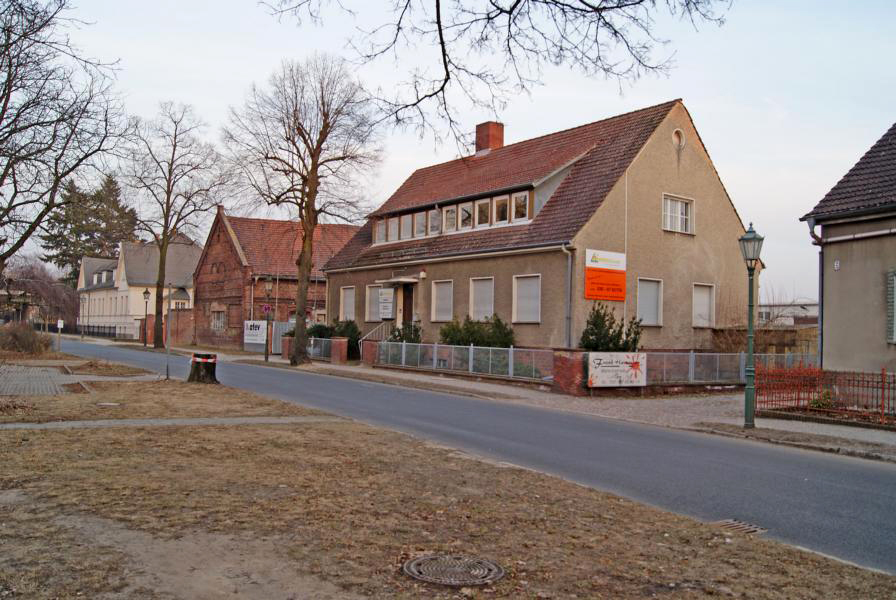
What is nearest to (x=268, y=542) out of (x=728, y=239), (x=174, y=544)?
(x=174, y=544)

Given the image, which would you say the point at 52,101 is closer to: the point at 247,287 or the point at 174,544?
the point at 174,544

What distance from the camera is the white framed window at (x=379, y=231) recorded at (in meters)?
37.7

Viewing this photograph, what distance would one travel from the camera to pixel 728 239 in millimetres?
31344

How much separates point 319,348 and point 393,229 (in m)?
6.50

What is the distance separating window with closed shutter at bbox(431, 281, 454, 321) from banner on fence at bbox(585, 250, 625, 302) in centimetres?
673

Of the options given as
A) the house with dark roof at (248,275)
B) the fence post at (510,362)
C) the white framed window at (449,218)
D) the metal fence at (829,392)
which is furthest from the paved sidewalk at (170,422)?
the house with dark roof at (248,275)

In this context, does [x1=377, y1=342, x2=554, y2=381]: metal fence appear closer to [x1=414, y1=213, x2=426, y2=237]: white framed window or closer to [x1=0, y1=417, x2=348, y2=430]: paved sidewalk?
[x1=414, y1=213, x2=426, y2=237]: white framed window

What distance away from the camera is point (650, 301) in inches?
1122

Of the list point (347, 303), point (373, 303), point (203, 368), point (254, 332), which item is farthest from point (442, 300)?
point (254, 332)

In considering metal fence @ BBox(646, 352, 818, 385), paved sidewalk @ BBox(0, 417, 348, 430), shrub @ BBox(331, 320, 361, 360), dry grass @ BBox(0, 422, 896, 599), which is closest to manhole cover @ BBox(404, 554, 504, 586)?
dry grass @ BBox(0, 422, 896, 599)

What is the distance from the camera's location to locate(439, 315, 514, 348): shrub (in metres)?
26.9

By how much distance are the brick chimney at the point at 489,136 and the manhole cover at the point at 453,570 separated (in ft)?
106

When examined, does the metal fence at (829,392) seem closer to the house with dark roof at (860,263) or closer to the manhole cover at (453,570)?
the house with dark roof at (860,263)

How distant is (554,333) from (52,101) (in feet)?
55.1
